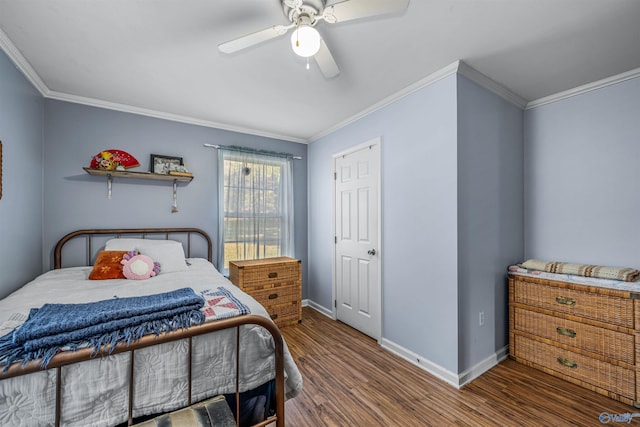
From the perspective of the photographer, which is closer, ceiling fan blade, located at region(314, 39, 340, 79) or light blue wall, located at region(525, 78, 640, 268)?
ceiling fan blade, located at region(314, 39, 340, 79)

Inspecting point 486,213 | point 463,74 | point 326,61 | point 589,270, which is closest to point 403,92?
point 463,74

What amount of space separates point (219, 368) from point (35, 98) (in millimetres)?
2865

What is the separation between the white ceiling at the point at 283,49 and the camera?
5.12 ft

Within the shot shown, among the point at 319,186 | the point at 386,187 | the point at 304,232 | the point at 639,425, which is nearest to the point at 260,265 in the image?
the point at 304,232

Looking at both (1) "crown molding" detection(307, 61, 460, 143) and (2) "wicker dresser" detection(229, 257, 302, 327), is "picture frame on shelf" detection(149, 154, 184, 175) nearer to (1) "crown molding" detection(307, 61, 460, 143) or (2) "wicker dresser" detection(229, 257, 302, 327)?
(2) "wicker dresser" detection(229, 257, 302, 327)

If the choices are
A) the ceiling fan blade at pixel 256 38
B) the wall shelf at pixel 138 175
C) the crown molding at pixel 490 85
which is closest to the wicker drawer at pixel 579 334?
the crown molding at pixel 490 85

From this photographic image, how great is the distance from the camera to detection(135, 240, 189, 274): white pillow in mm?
2531

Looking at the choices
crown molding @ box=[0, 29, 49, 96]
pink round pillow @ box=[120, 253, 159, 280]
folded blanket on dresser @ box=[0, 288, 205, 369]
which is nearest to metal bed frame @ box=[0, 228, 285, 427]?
folded blanket on dresser @ box=[0, 288, 205, 369]

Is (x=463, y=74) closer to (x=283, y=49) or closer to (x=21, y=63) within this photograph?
(x=283, y=49)

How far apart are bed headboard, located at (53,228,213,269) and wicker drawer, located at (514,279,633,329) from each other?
10.8ft

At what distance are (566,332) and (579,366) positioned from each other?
24 cm

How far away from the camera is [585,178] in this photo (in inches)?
96.0

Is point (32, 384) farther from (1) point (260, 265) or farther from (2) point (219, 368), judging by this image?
(1) point (260, 265)

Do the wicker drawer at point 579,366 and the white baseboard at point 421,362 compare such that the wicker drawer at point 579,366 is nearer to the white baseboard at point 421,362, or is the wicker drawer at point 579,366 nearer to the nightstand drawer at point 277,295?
the white baseboard at point 421,362
